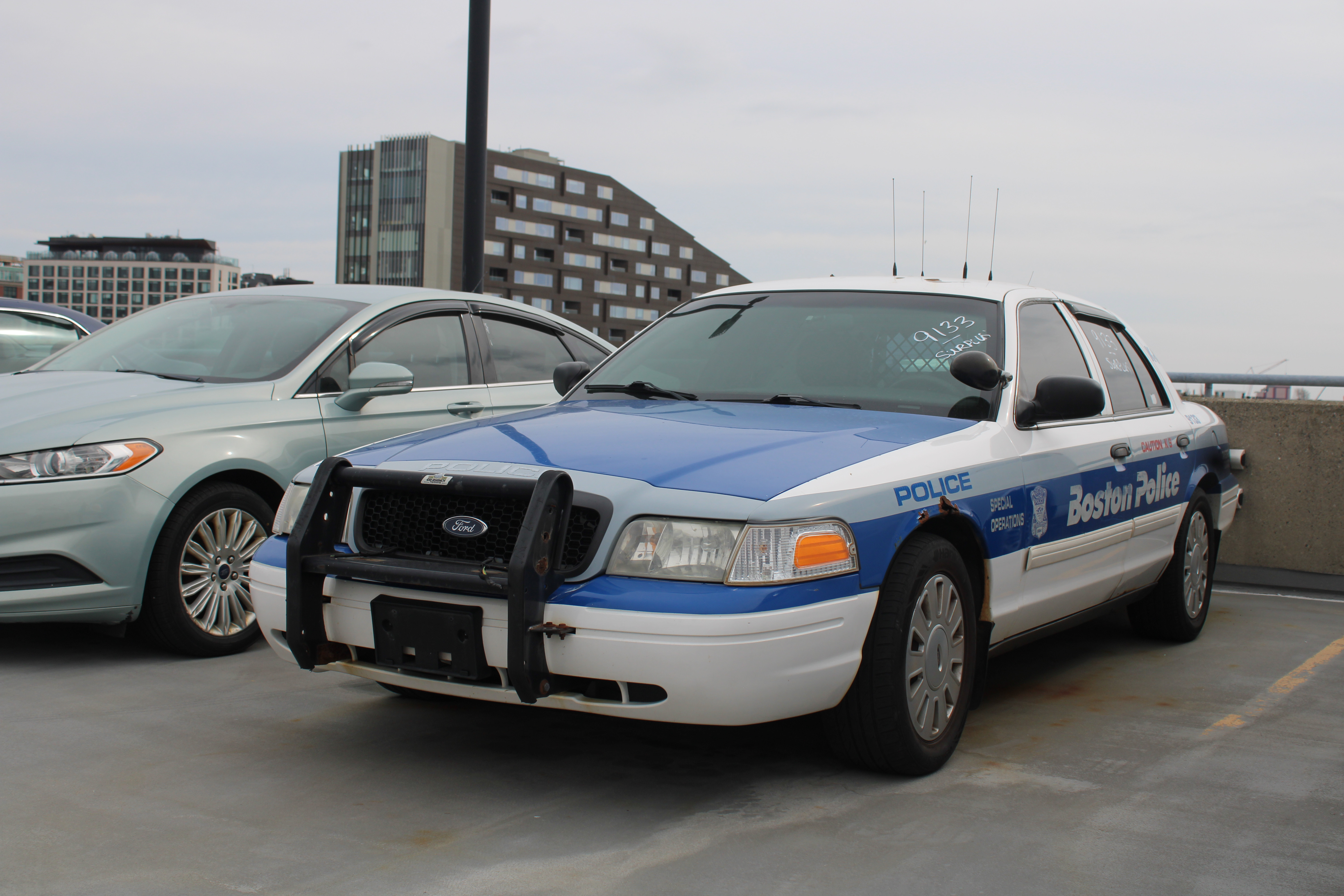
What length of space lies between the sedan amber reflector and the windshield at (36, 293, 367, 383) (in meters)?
3.25

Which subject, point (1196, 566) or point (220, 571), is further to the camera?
point (1196, 566)

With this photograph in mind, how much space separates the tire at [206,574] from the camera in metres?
5.03

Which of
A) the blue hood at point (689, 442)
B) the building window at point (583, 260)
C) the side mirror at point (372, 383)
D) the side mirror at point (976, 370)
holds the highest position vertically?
the building window at point (583, 260)

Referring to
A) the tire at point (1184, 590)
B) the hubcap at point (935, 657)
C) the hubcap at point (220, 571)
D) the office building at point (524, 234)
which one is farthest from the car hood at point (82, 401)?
the office building at point (524, 234)

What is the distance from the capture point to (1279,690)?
5.20 m

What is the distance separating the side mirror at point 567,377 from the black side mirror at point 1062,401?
1.80m

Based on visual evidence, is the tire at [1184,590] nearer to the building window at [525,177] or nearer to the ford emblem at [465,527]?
the ford emblem at [465,527]

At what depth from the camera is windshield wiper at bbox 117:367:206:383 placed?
5656 millimetres

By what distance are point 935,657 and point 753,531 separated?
92cm

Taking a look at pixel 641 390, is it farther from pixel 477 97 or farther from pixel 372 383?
pixel 477 97

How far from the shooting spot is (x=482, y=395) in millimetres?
6516

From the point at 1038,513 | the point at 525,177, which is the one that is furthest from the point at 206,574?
the point at 525,177

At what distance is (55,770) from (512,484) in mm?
1675

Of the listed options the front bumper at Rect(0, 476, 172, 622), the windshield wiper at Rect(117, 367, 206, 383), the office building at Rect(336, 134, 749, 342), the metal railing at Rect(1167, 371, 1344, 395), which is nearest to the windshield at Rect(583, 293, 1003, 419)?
the front bumper at Rect(0, 476, 172, 622)
